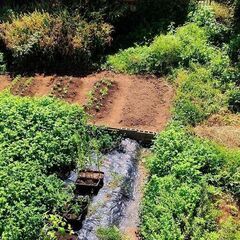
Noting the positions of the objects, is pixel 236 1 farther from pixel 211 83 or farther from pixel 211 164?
pixel 211 164

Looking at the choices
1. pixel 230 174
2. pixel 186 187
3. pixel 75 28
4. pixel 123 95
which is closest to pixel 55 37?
pixel 75 28

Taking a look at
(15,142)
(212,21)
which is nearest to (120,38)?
(212,21)

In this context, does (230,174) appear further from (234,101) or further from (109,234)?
(234,101)

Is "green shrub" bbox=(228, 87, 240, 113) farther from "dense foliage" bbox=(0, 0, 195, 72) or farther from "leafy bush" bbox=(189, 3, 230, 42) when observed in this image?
"dense foliage" bbox=(0, 0, 195, 72)

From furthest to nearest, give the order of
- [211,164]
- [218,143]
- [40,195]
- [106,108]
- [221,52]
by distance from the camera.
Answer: [221,52] < [106,108] < [218,143] < [211,164] < [40,195]

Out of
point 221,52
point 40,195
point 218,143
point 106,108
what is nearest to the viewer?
point 40,195

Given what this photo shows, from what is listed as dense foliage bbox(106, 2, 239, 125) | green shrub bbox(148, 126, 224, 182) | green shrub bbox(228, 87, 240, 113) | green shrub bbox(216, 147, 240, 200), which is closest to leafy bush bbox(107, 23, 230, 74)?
dense foliage bbox(106, 2, 239, 125)
